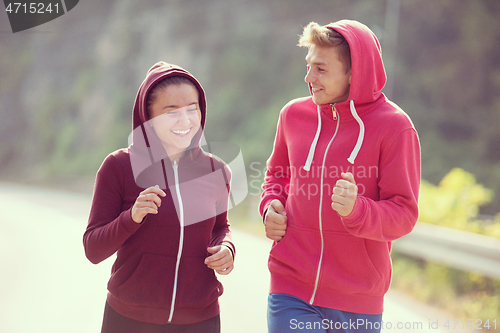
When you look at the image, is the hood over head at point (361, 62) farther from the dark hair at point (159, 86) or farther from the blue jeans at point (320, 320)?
the blue jeans at point (320, 320)

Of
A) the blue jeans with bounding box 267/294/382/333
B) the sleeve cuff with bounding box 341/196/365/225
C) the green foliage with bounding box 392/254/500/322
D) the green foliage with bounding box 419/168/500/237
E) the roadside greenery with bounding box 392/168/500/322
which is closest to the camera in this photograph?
the sleeve cuff with bounding box 341/196/365/225

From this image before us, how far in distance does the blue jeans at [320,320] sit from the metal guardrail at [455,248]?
2679 mm

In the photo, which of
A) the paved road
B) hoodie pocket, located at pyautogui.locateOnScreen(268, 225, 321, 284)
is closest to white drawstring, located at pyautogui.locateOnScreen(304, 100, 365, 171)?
hoodie pocket, located at pyautogui.locateOnScreen(268, 225, 321, 284)

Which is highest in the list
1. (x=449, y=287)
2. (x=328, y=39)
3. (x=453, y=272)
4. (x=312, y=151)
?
(x=328, y=39)

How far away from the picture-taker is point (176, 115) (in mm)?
2945

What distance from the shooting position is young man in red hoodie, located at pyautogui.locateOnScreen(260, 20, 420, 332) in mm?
2791

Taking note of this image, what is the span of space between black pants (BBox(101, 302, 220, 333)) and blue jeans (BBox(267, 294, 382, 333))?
41 centimetres

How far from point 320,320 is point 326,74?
1.35 meters

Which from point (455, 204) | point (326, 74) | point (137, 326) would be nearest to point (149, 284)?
point (137, 326)

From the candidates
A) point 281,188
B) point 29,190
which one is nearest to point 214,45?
point 29,190

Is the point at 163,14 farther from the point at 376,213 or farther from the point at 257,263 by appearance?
the point at 376,213

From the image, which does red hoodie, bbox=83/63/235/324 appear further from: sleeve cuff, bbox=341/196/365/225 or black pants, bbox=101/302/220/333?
sleeve cuff, bbox=341/196/365/225

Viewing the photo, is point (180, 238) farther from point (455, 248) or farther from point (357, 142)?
point (455, 248)

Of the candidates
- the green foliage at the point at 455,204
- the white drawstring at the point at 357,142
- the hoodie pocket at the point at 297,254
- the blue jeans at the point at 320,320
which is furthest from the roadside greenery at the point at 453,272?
the white drawstring at the point at 357,142
